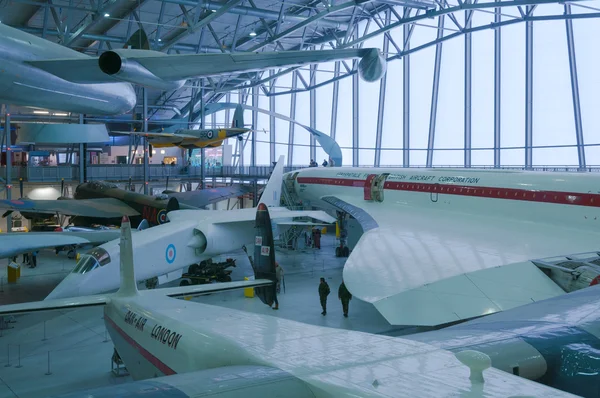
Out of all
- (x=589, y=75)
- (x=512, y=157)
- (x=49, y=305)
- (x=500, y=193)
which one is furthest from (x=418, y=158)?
(x=49, y=305)

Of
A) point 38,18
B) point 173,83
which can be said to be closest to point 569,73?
point 173,83

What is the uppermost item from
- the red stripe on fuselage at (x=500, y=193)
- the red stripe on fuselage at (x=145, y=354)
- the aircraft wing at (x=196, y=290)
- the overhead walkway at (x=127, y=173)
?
the overhead walkway at (x=127, y=173)

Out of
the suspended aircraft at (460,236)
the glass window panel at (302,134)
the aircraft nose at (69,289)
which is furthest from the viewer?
the glass window panel at (302,134)

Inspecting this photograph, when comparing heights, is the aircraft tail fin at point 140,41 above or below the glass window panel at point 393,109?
below

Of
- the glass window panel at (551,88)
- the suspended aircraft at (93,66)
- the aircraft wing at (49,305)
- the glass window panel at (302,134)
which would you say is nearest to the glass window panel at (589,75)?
the glass window panel at (551,88)

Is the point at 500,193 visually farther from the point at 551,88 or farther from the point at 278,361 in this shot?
the point at 278,361

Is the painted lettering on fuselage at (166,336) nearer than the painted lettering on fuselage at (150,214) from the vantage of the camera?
Answer: Yes

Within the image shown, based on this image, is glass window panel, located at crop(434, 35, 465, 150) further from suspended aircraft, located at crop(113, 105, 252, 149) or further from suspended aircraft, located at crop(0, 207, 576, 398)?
suspended aircraft, located at crop(0, 207, 576, 398)

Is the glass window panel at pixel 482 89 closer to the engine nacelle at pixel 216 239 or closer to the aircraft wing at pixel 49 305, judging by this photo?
the engine nacelle at pixel 216 239

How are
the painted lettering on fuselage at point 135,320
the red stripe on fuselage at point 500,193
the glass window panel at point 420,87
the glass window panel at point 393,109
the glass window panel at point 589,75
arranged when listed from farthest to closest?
the glass window panel at point 393,109, the glass window panel at point 420,87, the glass window panel at point 589,75, the red stripe on fuselage at point 500,193, the painted lettering on fuselage at point 135,320
